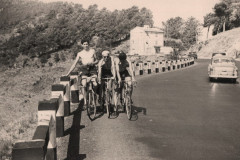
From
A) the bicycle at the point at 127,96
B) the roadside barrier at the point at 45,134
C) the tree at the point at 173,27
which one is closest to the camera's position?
the roadside barrier at the point at 45,134

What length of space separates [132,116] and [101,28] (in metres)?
129

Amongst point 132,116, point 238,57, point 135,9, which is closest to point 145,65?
point 132,116

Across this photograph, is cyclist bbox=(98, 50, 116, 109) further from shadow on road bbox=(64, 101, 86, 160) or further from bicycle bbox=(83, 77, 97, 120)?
shadow on road bbox=(64, 101, 86, 160)

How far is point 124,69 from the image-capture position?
9484 millimetres

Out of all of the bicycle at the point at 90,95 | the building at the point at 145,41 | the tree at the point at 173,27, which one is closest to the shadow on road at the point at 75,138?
the bicycle at the point at 90,95

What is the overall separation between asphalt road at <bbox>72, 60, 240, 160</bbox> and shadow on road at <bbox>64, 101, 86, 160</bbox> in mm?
71

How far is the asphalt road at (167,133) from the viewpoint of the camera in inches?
250

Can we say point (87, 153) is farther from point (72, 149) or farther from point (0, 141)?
point (0, 141)

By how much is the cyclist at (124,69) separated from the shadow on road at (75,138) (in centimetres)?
144

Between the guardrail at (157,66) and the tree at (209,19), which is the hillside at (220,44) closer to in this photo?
the tree at (209,19)

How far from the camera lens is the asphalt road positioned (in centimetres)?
636

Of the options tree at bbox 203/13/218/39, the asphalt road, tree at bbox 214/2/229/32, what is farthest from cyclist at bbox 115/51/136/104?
tree at bbox 203/13/218/39

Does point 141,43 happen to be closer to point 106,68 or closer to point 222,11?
point 222,11

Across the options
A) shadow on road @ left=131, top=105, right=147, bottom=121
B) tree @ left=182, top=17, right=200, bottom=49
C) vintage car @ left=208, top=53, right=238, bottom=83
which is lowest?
shadow on road @ left=131, top=105, right=147, bottom=121
